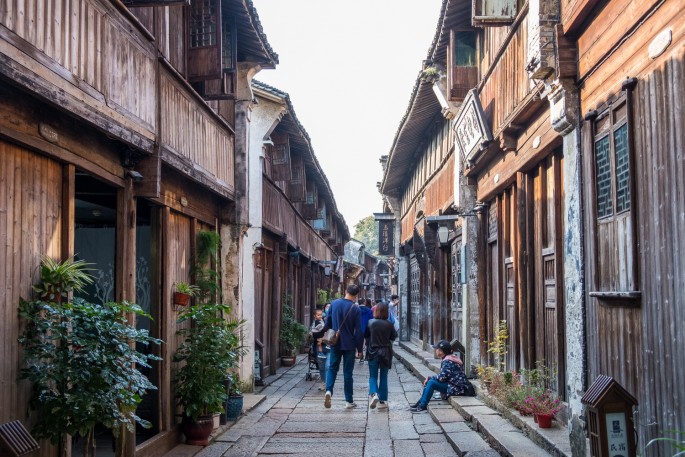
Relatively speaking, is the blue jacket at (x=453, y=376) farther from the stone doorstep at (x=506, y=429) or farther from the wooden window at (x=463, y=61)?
the wooden window at (x=463, y=61)

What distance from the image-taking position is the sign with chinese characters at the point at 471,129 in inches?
442

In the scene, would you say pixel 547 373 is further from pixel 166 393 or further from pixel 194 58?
pixel 194 58

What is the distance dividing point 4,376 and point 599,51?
Result: 5.16m

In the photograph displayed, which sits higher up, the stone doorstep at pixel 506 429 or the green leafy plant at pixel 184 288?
the green leafy plant at pixel 184 288

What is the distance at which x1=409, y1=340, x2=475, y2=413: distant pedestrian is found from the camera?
11.8 metres

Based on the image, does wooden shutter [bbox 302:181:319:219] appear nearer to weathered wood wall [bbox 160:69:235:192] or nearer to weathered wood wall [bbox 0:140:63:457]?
weathered wood wall [bbox 160:69:235:192]

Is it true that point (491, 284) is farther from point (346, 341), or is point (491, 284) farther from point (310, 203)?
point (310, 203)

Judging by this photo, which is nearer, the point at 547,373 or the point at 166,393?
the point at 166,393

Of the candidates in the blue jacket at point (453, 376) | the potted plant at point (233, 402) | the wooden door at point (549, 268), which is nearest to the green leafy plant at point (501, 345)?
the blue jacket at point (453, 376)

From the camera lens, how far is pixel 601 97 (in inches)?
250

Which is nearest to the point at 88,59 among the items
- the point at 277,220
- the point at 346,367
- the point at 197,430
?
the point at 197,430

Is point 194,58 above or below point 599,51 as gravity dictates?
above

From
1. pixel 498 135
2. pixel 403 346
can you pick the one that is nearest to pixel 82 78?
pixel 498 135

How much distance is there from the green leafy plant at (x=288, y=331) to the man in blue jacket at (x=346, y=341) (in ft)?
21.5
